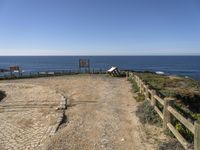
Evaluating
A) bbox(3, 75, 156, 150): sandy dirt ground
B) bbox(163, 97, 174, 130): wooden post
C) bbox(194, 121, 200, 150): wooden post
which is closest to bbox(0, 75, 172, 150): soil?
bbox(3, 75, 156, 150): sandy dirt ground

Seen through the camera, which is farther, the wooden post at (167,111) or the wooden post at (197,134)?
the wooden post at (167,111)

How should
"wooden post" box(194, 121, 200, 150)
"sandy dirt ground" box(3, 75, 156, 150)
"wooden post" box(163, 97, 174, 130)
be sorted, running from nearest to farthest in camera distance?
1. "wooden post" box(194, 121, 200, 150)
2. "sandy dirt ground" box(3, 75, 156, 150)
3. "wooden post" box(163, 97, 174, 130)

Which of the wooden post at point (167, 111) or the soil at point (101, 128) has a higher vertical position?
the wooden post at point (167, 111)

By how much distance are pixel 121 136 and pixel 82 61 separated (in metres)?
27.2

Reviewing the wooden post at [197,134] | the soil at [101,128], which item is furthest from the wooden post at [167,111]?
the wooden post at [197,134]

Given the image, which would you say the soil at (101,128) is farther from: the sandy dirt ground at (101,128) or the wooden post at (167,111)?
the wooden post at (167,111)

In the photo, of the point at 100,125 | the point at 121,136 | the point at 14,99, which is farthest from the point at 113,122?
the point at 14,99

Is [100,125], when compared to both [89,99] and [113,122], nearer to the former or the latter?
[113,122]

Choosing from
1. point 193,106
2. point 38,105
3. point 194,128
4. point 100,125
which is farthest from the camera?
point 193,106

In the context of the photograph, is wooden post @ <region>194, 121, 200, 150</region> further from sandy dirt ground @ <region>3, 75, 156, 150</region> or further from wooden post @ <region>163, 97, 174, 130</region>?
wooden post @ <region>163, 97, 174, 130</region>

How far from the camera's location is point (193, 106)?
16594mm

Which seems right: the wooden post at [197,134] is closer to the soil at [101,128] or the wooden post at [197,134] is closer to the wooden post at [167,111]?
the soil at [101,128]

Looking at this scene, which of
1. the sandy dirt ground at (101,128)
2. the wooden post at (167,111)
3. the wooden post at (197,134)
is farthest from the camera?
the wooden post at (167,111)

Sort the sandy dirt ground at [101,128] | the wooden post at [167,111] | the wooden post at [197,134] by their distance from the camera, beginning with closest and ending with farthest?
the wooden post at [197,134] → the sandy dirt ground at [101,128] → the wooden post at [167,111]
